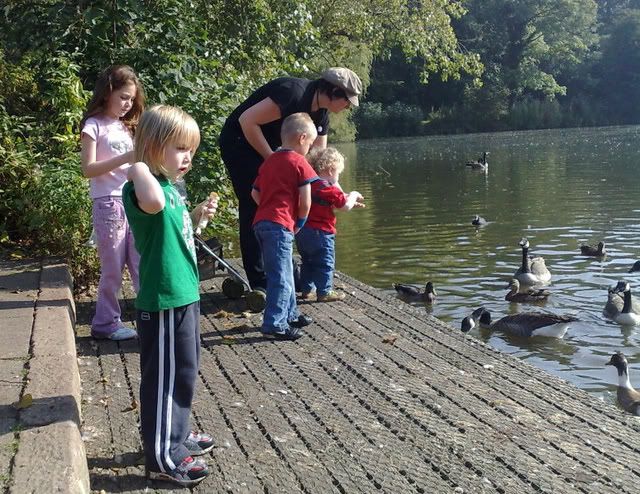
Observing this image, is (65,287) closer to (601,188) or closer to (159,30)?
(159,30)

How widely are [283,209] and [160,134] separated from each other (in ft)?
7.81

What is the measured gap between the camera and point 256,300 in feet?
21.0

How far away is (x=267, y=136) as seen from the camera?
6430mm

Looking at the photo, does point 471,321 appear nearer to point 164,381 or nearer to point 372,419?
point 372,419

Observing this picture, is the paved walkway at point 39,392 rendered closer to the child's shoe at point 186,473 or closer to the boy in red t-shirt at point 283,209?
the child's shoe at point 186,473

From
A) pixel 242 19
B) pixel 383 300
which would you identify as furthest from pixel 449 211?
pixel 383 300

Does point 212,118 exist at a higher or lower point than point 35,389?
higher

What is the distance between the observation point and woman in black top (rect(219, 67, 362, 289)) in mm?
5906

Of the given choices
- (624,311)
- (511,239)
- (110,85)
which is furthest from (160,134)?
(511,239)

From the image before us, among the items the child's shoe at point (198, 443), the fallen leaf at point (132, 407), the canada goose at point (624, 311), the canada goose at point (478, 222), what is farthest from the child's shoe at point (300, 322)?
the canada goose at point (478, 222)

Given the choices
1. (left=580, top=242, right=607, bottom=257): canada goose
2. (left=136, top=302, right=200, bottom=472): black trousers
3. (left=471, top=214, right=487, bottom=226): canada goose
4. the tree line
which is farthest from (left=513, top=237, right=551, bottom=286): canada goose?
the tree line

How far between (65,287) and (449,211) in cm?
1375

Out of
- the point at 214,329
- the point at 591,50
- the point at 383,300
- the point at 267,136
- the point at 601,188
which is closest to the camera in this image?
the point at 214,329

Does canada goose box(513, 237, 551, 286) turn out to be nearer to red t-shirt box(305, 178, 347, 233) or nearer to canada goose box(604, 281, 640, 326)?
canada goose box(604, 281, 640, 326)
